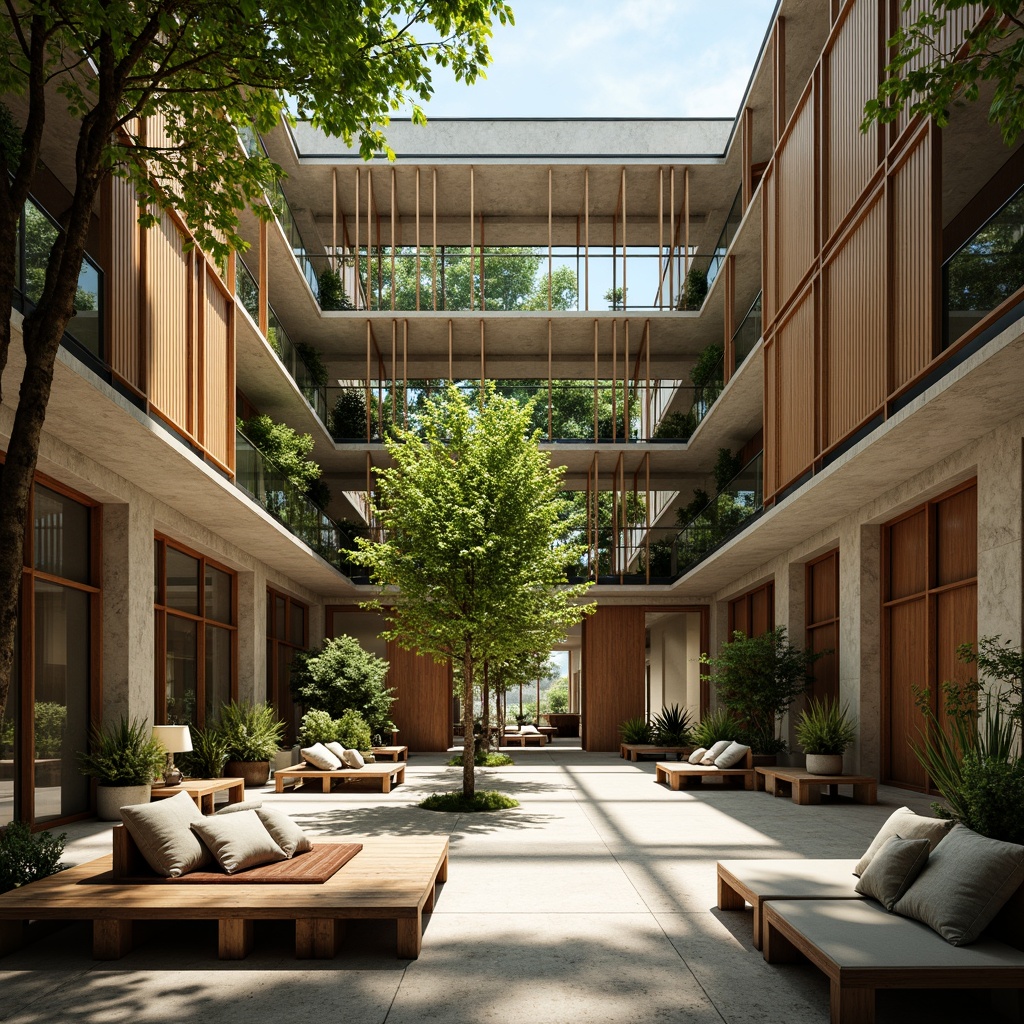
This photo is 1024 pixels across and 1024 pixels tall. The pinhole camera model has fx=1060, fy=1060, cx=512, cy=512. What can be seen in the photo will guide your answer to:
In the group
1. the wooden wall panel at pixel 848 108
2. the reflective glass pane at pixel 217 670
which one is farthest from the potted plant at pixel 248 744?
the wooden wall panel at pixel 848 108

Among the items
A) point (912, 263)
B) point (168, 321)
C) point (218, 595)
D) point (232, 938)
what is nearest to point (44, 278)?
point (168, 321)

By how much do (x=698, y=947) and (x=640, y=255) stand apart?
25829 mm

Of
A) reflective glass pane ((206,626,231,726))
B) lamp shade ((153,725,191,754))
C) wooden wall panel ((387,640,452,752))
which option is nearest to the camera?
lamp shade ((153,725,191,754))

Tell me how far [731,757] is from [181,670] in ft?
30.7

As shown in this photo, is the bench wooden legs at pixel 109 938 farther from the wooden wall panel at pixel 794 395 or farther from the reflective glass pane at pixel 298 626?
the reflective glass pane at pixel 298 626

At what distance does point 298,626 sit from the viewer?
2786cm

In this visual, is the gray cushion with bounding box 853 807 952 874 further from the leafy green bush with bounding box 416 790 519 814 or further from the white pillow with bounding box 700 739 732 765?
the white pillow with bounding box 700 739 732 765

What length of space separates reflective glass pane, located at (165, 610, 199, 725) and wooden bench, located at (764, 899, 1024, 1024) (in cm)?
1261

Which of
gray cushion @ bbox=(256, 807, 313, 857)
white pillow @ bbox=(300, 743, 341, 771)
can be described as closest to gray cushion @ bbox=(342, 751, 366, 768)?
white pillow @ bbox=(300, 743, 341, 771)

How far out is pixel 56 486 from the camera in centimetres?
1266

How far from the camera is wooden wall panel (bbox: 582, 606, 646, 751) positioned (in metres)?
30.1

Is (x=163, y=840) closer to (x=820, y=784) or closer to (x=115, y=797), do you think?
(x=115, y=797)

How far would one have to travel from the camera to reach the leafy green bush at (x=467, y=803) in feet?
47.3

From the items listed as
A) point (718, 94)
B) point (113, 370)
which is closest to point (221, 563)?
point (113, 370)
